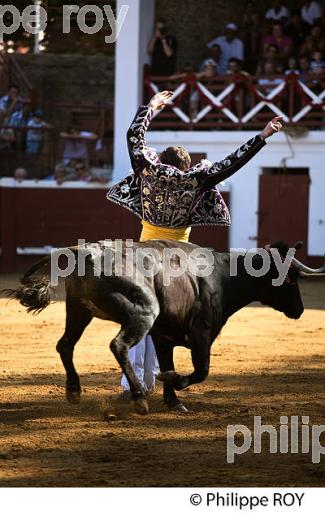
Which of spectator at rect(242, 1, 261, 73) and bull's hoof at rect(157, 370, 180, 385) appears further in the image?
spectator at rect(242, 1, 261, 73)

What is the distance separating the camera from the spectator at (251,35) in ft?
50.9

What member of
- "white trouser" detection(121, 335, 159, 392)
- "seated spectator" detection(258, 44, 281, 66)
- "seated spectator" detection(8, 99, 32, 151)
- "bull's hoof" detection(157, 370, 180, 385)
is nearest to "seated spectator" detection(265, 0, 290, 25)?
"seated spectator" detection(258, 44, 281, 66)

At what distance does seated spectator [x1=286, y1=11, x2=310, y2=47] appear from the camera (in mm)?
15164

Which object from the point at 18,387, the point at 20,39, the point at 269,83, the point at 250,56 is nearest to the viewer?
the point at 18,387

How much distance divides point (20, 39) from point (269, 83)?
24.5ft

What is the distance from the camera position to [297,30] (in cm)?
1519

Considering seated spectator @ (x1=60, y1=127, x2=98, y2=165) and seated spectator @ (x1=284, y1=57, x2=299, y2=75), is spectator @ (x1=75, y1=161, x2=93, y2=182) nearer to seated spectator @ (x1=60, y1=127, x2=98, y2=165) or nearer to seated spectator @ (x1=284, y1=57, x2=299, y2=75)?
seated spectator @ (x1=60, y1=127, x2=98, y2=165)

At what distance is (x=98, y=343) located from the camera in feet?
26.6

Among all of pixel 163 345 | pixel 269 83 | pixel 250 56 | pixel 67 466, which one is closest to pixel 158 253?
pixel 163 345

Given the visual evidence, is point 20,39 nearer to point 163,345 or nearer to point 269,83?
point 269,83

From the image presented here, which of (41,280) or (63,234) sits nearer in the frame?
(41,280)

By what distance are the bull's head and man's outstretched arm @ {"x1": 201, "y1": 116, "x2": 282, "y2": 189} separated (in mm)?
483

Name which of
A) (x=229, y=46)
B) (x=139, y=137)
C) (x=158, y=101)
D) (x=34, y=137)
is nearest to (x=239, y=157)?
(x=139, y=137)

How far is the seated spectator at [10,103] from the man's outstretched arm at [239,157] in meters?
11.5
